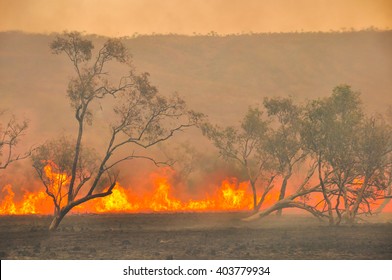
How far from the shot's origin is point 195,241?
1684 inches

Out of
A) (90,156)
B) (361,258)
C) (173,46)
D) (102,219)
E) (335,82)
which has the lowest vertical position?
(361,258)

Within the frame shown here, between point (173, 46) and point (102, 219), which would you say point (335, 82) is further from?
point (102, 219)

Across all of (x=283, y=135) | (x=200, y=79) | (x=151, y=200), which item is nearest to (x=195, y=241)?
(x=283, y=135)

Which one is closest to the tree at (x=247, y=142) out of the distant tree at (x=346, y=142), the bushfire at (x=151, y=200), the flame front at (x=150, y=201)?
the bushfire at (x=151, y=200)

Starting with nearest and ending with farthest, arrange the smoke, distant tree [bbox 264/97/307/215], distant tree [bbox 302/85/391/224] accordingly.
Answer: distant tree [bbox 302/85/391/224] → distant tree [bbox 264/97/307/215] → the smoke

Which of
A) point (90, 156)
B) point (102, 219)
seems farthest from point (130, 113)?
point (102, 219)

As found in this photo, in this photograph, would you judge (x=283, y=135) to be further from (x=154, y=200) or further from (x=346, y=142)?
(x=154, y=200)

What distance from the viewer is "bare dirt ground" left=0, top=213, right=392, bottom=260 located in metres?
37.3

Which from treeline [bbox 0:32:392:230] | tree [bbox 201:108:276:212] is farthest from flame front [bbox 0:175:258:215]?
treeline [bbox 0:32:392:230]

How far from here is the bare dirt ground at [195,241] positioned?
37.3 m

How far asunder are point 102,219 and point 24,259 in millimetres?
25117

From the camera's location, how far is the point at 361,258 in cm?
3566

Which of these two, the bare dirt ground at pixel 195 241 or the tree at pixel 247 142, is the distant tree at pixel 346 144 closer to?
the bare dirt ground at pixel 195 241

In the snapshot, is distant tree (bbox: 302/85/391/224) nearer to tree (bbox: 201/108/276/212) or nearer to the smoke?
the smoke
